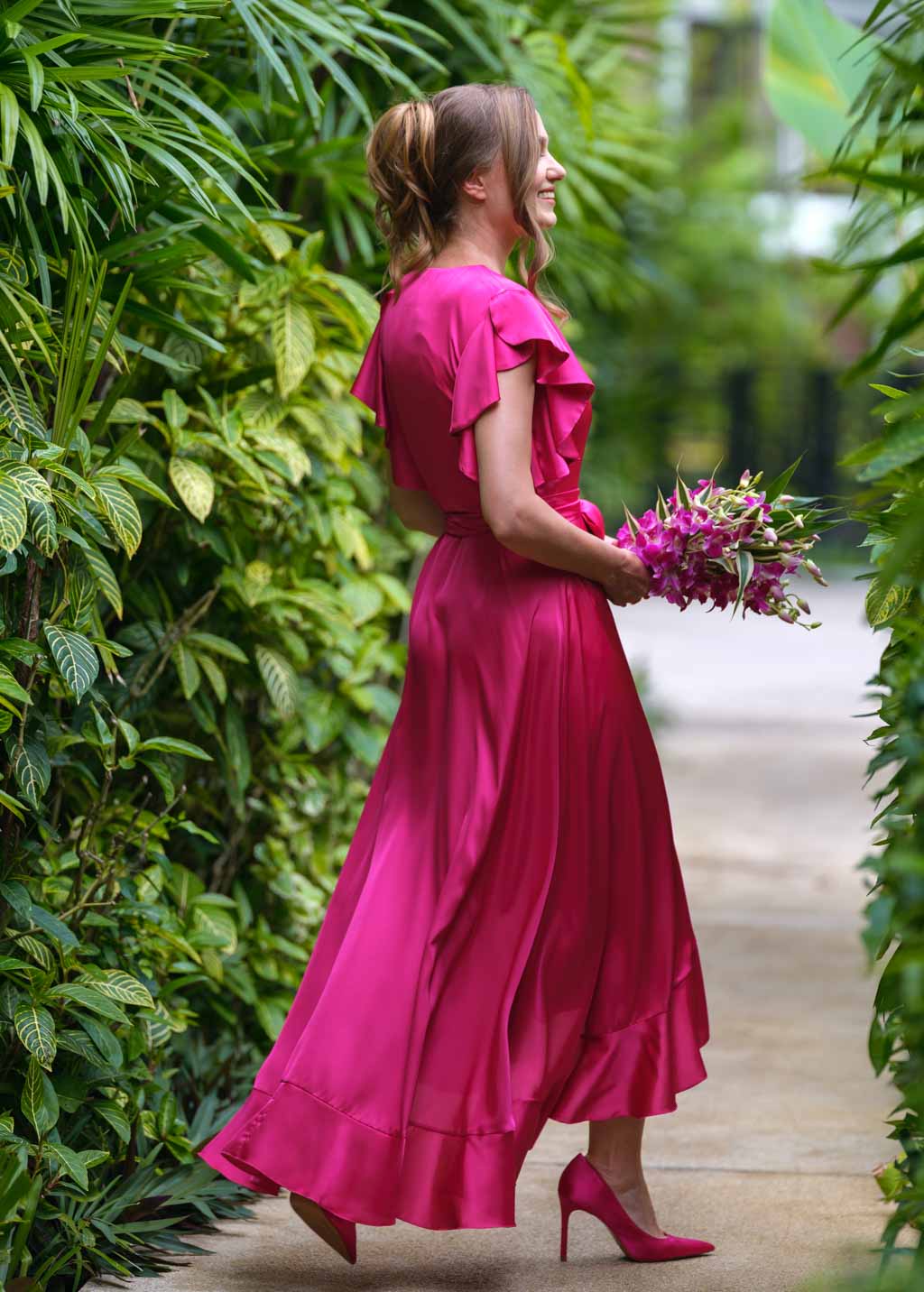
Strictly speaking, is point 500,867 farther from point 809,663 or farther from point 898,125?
point 809,663

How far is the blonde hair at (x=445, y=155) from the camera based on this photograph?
265cm

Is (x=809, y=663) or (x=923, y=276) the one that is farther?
(x=809, y=663)

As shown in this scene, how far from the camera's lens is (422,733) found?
9.14 feet

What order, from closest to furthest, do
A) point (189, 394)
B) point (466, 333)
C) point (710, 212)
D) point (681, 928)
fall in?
point (466, 333) < point (681, 928) < point (189, 394) < point (710, 212)

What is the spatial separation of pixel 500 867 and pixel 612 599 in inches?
18.9

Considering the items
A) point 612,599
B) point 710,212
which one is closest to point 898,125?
point 612,599

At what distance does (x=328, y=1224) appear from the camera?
8.44 feet

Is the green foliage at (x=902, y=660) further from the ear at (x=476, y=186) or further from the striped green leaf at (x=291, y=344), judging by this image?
the striped green leaf at (x=291, y=344)

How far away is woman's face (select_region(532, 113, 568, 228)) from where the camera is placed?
2684 millimetres

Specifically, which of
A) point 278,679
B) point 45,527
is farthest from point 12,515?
point 278,679

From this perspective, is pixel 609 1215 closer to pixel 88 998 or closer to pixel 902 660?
pixel 88 998

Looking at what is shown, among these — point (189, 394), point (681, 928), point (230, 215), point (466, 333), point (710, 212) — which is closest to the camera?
point (466, 333)

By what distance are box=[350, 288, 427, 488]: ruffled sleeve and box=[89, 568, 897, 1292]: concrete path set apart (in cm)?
107

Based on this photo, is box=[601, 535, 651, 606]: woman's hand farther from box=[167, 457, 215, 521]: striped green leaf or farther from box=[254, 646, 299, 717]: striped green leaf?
box=[254, 646, 299, 717]: striped green leaf
